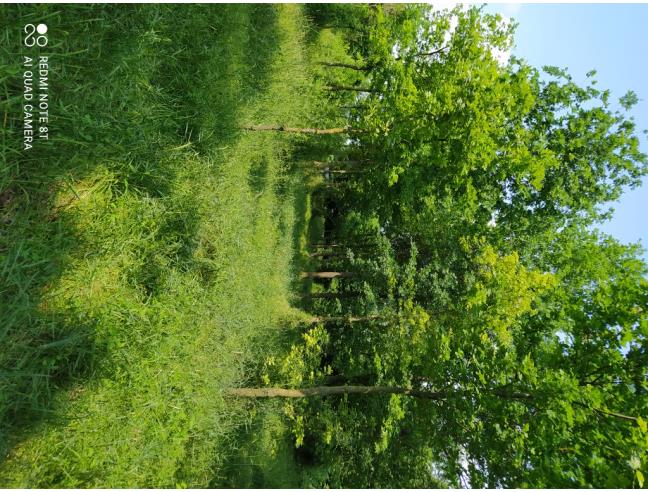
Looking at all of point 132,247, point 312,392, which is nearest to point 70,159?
point 132,247

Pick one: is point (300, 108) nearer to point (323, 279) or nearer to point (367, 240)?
point (367, 240)

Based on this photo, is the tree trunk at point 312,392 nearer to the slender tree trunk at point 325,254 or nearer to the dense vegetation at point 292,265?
the dense vegetation at point 292,265

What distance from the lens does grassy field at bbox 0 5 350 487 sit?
4699 millimetres

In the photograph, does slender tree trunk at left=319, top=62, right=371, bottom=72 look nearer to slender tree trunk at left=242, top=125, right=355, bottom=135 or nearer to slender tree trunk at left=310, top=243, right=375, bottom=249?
slender tree trunk at left=242, top=125, right=355, bottom=135

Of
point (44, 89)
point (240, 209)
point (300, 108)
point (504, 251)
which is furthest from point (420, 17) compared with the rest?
point (44, 89)

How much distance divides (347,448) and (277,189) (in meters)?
Result: 9.19

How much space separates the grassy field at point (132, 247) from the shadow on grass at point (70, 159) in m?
A: 0.02

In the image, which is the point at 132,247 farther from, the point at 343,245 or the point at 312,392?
the point at 343,245

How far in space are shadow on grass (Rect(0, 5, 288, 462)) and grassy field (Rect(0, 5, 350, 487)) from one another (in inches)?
0.8

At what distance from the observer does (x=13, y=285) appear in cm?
452

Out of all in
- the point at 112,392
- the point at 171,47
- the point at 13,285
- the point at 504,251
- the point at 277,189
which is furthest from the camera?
the point at 504,251

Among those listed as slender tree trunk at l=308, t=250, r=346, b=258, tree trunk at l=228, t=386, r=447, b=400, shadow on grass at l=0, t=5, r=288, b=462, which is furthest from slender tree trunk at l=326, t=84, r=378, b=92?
tree trunk at l=228, t=386, r=447, b=400

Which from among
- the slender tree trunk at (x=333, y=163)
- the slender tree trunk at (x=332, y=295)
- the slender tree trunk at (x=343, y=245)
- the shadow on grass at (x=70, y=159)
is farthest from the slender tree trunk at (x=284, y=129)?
the slender tree trunk at (x=343, y=245)

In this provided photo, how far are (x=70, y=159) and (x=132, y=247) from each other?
1677 millimetres
